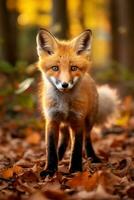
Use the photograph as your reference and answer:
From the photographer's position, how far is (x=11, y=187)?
4.48 meters

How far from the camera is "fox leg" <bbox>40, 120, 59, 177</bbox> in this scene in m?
5.48

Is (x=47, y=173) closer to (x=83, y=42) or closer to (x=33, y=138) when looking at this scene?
(x=83, y=42)

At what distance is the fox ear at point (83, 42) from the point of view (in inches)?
226

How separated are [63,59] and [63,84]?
32 cm

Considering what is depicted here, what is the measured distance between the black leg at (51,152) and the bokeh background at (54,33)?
1487 mm

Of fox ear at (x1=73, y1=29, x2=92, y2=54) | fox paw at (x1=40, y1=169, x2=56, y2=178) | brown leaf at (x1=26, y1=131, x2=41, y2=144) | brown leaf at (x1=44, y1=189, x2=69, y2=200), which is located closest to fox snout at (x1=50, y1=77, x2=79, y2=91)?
fox ear at (x1=73, y1=29, x2=92, y2=54)

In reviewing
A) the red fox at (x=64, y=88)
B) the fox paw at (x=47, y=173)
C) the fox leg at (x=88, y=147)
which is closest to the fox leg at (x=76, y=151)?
the red fox at (x=64, y=88)

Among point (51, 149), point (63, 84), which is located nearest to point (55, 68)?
point (63, 84)

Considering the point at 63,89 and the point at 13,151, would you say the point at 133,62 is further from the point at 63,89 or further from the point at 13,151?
the point at 63,89

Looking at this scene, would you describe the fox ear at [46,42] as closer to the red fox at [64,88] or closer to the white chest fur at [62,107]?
the red fox at [64,88]

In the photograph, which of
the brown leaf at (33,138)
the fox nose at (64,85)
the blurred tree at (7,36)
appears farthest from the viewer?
the blurred tree at (7,36)

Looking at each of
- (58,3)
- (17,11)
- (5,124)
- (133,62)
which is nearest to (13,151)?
(5,124)

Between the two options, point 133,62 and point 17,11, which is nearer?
point 133,62

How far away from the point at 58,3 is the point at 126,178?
8682 millimetres
